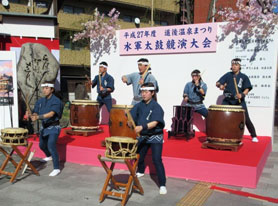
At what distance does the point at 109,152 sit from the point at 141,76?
2.10 metres

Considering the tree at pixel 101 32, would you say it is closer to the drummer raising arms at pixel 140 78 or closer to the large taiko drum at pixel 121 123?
the drummer raising arms at pixel 140 78

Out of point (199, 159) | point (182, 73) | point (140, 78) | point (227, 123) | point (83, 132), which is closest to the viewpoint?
point (199, 159)

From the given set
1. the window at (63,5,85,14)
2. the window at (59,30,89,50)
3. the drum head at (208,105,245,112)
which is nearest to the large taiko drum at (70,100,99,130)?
the drum head at (208,105,245,112)

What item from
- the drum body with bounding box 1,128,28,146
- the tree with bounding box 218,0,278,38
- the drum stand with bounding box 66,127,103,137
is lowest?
the drum stand with bounding box 66,127,103,137

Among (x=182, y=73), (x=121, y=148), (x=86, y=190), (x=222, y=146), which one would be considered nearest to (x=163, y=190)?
(x=121, y=148)

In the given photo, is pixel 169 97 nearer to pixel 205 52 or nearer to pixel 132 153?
pixel 205 52

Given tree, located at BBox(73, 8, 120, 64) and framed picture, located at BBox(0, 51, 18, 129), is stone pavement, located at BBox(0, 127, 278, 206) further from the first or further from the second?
tree, located at BBox(73, 8, 120, 64)

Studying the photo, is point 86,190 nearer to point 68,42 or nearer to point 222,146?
point 222,146

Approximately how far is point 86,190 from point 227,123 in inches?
96.2

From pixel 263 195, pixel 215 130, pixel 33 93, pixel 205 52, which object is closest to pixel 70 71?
pixel 33 93

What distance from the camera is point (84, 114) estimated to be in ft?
20.3

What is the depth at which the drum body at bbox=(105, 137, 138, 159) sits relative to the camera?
339 cm

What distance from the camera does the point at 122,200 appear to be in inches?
133

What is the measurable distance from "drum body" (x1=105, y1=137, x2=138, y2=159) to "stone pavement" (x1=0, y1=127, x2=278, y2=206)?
0.53 metres
